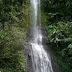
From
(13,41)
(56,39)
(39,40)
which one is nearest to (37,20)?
(39,40)

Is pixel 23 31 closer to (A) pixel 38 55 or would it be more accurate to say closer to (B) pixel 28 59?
(A) pixel 38 55

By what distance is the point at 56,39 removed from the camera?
38.3 ft

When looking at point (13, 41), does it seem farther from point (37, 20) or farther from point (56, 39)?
point (37, 20)

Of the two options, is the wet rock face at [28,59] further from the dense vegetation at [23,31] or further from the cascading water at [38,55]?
the dense vegetation at [23,31]

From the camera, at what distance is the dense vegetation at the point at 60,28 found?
1112 centimetres

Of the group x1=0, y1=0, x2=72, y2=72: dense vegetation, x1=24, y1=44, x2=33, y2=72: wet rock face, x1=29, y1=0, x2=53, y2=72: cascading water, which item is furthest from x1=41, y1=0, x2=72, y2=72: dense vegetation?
x1=24, y1=44, x2=33, y2=72: wet rock face

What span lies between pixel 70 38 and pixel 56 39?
106 cm

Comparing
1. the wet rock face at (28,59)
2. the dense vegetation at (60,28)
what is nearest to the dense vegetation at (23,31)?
the dense vegetation at (60,28)

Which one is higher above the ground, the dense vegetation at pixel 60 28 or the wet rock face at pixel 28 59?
the dense vegetation at pixel 60 28

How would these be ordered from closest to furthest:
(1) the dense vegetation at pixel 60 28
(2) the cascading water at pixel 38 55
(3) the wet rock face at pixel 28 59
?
(3) the wet rock face at pixel 28 59 → (2) the cascading water at pixel 38 55 → (1) the dense vegetation at pixel 60 28

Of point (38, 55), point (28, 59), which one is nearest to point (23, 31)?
point (38, 55)

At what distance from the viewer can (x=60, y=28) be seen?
41.8 ft

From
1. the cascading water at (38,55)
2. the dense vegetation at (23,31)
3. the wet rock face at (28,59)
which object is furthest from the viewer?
the cascading water at (38,55)

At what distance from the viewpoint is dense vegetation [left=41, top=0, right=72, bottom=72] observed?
438 inches
